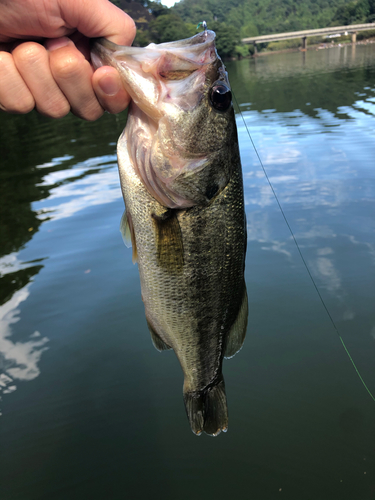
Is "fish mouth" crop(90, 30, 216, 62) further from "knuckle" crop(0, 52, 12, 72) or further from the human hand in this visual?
"knuckle" crop(0, 52, 12, 72)

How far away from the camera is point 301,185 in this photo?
8.96 metres

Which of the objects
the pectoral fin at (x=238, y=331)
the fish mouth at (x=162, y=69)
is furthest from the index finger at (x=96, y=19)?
the pectoral fin at (x=238, y=331)

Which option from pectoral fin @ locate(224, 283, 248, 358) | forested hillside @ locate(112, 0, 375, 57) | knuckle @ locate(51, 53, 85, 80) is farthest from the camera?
forested hillside @ locate(112, 0, 375, 57)

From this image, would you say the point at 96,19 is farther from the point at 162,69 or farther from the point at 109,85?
the point at 162,69

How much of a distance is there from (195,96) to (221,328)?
4.34 feet

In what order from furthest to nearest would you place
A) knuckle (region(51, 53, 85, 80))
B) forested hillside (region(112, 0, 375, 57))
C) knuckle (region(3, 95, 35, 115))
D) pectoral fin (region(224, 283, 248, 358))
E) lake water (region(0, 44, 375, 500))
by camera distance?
forested hillside (region(112, 0, 375, 57))
lake water (region(0, 44, 375, 500))
pectoral fin (region(224, 283, 248, 358))
knuckle (region(3, 95, 35, 115))
knuckle (region(51, 53, 85, 80))

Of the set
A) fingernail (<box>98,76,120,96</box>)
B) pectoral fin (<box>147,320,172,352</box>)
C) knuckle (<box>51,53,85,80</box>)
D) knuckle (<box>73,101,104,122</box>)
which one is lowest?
pectoral fin (<box>147,320,172,352</box>)

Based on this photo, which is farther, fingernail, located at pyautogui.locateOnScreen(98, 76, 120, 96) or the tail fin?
the tail fin

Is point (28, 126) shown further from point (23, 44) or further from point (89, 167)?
point (23, 44)

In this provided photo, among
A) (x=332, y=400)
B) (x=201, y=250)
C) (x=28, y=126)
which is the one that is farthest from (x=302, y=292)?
(x=28, y=126)

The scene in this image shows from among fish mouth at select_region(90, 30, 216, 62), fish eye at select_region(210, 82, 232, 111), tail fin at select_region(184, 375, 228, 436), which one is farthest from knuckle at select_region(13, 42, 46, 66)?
tail fin at select_region(184, 375, 228, 436)

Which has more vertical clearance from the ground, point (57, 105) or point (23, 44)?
point (23, 44)

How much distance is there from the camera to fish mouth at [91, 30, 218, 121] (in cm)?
183

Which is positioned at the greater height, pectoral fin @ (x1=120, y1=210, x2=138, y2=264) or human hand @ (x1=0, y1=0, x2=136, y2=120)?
human hand @ (x1=0, y1=0, x2=136, y2=120)
